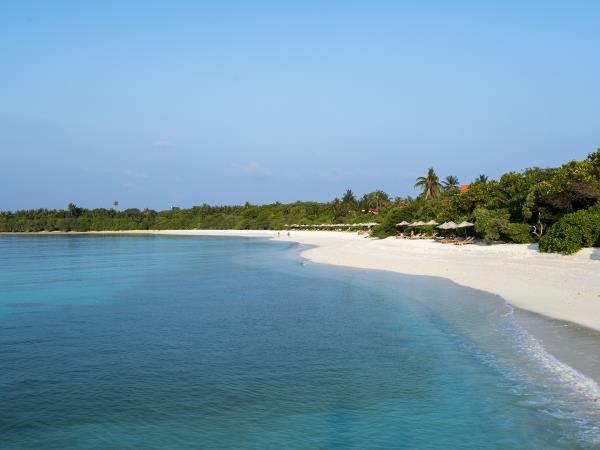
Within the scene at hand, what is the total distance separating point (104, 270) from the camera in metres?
41.1

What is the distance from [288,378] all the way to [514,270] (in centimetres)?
1911

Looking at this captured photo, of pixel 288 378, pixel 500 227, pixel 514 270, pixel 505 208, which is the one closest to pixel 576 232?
pixel 514 270

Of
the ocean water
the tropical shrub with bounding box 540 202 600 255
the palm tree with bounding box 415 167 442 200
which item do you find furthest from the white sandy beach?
the palm tree with bounding box 415 167 442 200

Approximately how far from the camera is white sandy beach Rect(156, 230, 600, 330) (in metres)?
18.7

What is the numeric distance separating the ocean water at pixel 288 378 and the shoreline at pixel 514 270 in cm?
162

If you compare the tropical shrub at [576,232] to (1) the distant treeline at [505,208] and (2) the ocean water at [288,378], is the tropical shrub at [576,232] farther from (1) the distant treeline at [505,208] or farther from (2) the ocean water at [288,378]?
(2) the ocean water at [288,378]

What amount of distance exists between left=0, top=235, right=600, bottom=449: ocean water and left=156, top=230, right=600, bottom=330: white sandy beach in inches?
66.6

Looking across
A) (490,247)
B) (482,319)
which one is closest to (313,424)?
(482,319)

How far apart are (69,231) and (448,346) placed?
182302mm

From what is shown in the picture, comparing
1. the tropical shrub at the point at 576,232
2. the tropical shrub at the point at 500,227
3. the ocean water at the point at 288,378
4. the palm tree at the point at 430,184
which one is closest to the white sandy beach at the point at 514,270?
the tropical shrub at the point at 576,232

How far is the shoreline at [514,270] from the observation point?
61.2 ft

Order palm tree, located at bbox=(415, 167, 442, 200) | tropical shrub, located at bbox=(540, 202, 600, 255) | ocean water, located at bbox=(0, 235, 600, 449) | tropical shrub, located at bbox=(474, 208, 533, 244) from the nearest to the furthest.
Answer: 1. ocean water, located at bbox=(0, 235, 600, 449)
2. tropical shrub, located at bbox=(540, 202, 600, 255)
3. tropical shrub, located at bbox=(474, 208, 533, 244)
4. palm tree, located at bbox=(415, 167, 442, 200)

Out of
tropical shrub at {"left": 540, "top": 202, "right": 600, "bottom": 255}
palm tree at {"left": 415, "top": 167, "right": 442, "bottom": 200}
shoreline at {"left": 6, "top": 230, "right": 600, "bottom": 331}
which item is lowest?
shoreline at {"left": 6, "top": 230, "right": 600, "bottom": 331}

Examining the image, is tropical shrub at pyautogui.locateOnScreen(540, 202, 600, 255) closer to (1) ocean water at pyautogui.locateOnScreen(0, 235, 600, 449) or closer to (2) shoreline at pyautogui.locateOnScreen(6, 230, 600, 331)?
(2) shoreline at pyautogui.locateOnScreen(6, 230, 600, 331)
